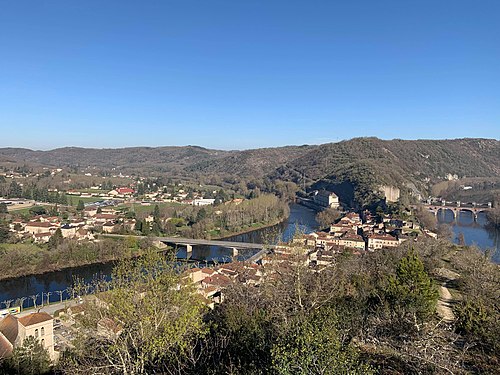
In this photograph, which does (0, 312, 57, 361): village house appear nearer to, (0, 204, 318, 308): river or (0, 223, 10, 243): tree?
(0, 204, 318, 308): river

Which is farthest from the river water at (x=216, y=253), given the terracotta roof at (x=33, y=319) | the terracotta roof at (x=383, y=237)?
the terracotta roof at (x=383, y=237)

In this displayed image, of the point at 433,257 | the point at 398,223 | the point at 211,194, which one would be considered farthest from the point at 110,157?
Result: the point at 433,257

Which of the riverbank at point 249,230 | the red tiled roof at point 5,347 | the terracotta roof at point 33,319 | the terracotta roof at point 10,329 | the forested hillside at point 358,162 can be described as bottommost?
the riverbank at point 249,230

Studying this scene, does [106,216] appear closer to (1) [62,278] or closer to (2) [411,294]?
(1) [62,278]

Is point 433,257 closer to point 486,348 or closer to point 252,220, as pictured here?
point 486,348

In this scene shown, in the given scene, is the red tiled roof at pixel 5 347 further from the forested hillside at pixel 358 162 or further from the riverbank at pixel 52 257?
the forested hillside at pixel 358 162

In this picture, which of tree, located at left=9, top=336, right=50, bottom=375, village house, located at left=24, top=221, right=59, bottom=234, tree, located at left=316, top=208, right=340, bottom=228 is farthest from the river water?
village house, located at left=24, top=221, right=59, bottom=234

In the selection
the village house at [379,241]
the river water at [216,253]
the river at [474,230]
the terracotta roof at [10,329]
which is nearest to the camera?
the terracotta roof at [10,329]
